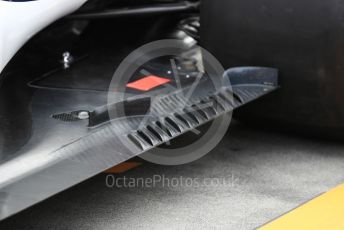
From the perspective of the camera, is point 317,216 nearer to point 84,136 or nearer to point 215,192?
point 215,192

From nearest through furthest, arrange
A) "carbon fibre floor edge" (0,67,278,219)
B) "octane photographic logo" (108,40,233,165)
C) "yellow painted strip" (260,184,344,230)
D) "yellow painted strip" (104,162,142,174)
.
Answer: "carbon fibre floor edge" (0,67,278,219), "yellow painted strip" (260,184,344,230), "octane photographic logo" (108,40,233,165), "yellow painted strip" (104,162,142,174)

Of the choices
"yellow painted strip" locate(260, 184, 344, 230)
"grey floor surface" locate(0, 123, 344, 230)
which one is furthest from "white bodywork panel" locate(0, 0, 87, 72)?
"yellow painted strip" locate(260, 184, 344, 230)

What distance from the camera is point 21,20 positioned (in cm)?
197

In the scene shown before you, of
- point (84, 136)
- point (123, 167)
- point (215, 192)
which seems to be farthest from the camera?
point (123, 167)

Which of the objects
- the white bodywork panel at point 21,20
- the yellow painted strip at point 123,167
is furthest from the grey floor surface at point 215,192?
the white bodywork panel at point 21,20

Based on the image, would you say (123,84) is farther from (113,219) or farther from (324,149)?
(324,149)

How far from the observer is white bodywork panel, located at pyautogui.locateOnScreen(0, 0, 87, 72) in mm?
1920

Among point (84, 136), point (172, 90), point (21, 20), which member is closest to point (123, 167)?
point (172, 90)

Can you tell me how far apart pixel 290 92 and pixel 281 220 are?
0.59 meters

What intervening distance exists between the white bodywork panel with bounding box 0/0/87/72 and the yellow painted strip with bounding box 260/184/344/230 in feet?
2.76

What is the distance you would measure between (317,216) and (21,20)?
978 millimetres

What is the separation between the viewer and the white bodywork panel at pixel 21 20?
1.92 meters

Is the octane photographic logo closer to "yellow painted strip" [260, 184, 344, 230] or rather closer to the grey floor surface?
the grey floor surface

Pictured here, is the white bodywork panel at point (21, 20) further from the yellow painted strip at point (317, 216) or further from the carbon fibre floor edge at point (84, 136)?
the yellow painted strip at point (317, 216)
